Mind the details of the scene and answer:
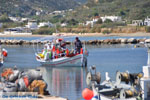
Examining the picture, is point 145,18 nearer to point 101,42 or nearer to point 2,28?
point 2,28

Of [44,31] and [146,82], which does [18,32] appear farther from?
[146,82]

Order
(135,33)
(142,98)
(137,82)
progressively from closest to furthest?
(142,98)
(137,82)
(135,33)

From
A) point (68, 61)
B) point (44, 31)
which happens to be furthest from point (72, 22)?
point (68, 61)

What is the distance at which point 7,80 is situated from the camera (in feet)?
92.9

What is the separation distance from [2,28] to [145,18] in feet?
167

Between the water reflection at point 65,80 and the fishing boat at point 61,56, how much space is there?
39.1 inches

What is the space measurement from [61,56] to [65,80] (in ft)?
34.7

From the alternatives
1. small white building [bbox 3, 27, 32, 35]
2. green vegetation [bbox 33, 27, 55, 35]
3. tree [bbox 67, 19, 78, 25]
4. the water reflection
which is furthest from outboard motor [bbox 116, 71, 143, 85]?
tree [bbox 67, 19, 78, 25]

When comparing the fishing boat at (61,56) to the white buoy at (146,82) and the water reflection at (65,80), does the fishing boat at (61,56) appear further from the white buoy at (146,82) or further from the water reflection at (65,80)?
the white buoy at (146,82)

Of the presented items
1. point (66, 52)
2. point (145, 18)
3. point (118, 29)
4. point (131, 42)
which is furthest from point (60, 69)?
point (145, 18)

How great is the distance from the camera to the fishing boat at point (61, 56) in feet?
149

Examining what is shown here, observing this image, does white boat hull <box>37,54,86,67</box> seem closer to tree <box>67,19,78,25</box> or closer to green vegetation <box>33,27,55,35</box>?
green vegetation <box>33,27,55,35</box>

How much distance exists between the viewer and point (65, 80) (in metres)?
35.9

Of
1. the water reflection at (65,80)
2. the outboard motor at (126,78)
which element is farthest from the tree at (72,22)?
the outboard motor at (126,78)
